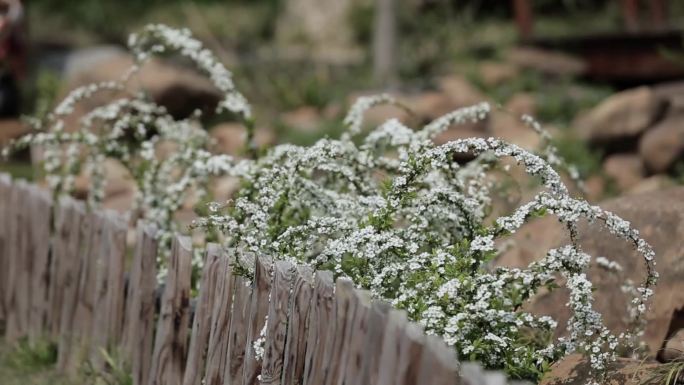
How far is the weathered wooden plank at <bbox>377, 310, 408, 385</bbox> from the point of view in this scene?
281cm

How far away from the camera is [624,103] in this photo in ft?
33.2

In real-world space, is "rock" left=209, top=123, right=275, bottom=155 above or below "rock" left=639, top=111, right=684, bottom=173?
above

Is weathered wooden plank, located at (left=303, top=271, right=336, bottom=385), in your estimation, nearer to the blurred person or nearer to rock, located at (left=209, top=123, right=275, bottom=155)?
rock, located at (left=209, top=123, right=275, bottom=155)

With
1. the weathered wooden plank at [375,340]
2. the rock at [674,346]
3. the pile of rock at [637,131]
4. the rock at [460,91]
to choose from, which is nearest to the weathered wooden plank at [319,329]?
the weathered wooden plank at [375,340]

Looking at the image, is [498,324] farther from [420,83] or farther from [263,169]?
[420,83]

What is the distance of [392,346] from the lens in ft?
9.30

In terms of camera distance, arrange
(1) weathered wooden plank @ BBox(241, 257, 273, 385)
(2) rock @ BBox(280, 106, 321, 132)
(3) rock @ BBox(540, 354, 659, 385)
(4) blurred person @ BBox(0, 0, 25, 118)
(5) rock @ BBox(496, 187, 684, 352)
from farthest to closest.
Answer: (2) rock @ BBox(280, 106, 321, 132) → (4) blurred person @ BBox(0, 0, 25, 118) → (5) rock @ BBox(496, 187, 684, 352) → (3) rock @ BBox(540, 354, 659, 385) → (1) weathered wooden plank @ BBox(241, 257, 273, 385)

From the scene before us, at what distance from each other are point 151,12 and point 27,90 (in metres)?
5.79

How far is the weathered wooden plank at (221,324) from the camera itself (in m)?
3.87

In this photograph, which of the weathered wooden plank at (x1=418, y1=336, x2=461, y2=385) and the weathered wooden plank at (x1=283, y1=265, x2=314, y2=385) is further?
the weathered wooden plank at (x1=283, y1=265, x2=314, y2=385)

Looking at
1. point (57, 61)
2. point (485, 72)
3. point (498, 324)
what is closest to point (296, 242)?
point (498, 324)

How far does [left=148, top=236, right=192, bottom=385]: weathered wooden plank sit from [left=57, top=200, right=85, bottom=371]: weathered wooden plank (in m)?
0.99

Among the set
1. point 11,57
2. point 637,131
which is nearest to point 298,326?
point 637,131

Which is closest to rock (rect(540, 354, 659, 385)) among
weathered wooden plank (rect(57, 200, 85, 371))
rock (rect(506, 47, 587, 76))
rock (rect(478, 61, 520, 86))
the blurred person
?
weathered wooden plank (rect(57, 200, 85, 371))
